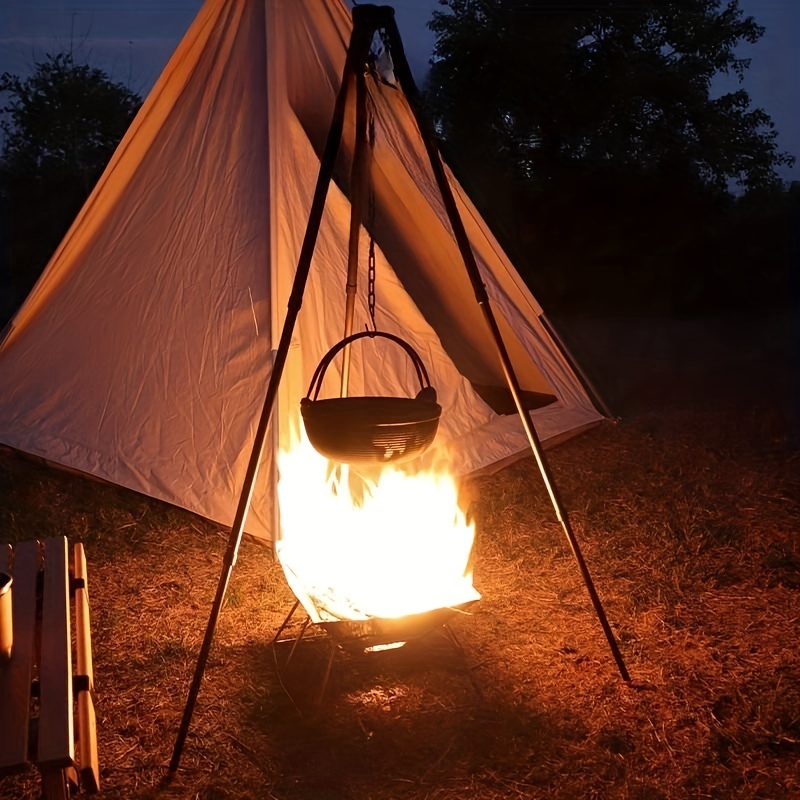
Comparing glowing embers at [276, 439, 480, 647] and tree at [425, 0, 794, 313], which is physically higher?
tree at [425, 0, 794, 313]

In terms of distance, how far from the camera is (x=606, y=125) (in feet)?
37.6

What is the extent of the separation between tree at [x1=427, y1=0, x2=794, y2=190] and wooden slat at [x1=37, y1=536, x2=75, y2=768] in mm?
10080

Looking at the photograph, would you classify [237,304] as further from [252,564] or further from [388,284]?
[252,564]

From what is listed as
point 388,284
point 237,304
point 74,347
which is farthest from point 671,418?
point 74,347

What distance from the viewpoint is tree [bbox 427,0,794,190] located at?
11258 mm

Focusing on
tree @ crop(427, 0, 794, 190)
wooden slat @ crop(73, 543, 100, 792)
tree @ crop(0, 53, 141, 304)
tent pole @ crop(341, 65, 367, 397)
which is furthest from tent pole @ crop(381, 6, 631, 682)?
tree @ crop(0, 53, 141, 304)

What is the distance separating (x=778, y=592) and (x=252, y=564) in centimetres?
187

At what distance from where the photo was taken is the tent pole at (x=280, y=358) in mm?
2137

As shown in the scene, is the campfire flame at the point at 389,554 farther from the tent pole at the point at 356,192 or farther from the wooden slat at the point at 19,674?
the wooden slat at the point at 19,674

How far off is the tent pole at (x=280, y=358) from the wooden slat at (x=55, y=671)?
35cm

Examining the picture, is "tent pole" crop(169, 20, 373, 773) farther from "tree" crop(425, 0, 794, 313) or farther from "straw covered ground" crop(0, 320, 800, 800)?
"tree" crop(425, 0, 794, 313)

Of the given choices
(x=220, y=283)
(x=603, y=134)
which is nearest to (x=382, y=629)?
(x=220, y=283)

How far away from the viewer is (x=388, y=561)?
270 cm

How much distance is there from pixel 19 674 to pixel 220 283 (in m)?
2.32
